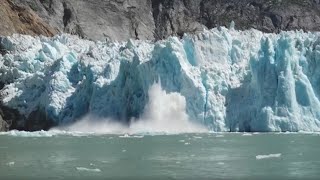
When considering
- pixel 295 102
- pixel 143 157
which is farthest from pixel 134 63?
pixel 143 157

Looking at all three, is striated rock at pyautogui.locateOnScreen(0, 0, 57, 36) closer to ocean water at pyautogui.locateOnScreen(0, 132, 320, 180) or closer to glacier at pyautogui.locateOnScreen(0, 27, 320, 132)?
glacier at pyautogui.locateOnScreen(0, 27, 320, 132)

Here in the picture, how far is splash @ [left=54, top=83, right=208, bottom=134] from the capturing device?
2097 cm

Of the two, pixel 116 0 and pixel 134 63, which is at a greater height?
pixel 116 0

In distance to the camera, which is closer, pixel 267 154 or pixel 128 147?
pixel 267 154

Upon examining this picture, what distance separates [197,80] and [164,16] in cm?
4000

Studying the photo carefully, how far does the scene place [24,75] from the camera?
2434 cm

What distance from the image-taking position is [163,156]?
13.8 metres

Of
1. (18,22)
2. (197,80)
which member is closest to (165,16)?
(18,22)

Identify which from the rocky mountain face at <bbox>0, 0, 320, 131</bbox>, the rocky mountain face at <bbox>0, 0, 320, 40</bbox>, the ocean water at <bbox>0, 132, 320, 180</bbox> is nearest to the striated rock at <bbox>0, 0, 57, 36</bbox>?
the rocky mountain face at <bbox>0, 0, 320, 131</bbox>

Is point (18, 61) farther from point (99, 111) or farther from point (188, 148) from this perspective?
point (188, 148)

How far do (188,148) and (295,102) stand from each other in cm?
595

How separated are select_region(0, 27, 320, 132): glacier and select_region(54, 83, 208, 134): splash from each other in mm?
211

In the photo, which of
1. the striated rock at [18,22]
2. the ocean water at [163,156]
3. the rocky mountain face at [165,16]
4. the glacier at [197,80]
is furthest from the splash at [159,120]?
the rocky mountain face at [165,16]

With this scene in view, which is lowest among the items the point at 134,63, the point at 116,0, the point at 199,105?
the point at 199,105
